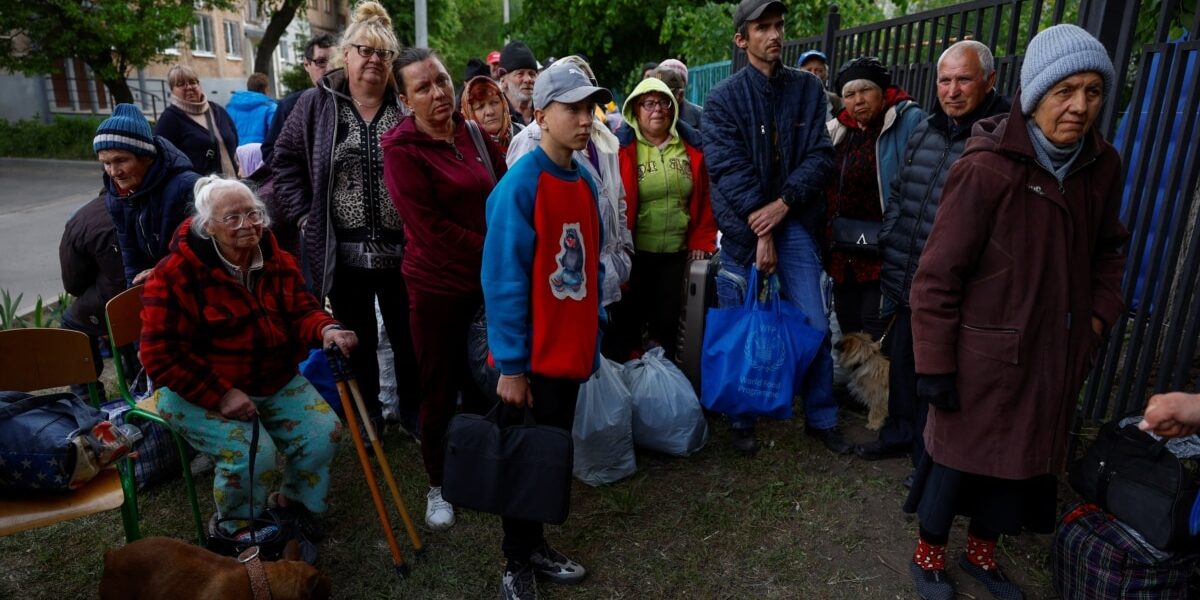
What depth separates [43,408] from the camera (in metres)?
2.40

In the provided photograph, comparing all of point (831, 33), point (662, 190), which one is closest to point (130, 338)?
point (662, 190)

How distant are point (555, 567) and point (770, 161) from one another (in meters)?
2.09

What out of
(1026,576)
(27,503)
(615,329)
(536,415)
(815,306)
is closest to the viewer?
(27,503)

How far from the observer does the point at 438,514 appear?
10.5 ft

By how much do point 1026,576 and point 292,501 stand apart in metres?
2.92

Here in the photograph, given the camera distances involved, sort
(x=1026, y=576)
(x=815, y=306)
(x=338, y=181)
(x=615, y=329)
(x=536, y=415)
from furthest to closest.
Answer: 1. (x=615, y=329)
2. (x=815, y=306)
3. (x=338, y=181)
4. (x=1026, y=576)
5. (x=536, y=415)

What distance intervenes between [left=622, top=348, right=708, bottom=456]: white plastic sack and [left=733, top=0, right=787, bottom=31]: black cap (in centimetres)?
168

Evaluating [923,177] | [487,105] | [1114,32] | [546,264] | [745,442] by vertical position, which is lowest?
[745,442]

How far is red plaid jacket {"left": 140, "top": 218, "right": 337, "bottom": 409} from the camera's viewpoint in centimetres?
272

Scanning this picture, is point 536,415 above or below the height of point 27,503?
above

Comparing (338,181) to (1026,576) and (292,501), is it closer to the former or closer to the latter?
(292,501)

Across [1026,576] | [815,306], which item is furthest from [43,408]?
[1026,576]

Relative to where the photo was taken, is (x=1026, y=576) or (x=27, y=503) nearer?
(x=27, y=503)

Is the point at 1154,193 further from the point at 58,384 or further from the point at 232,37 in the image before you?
the point at 232,37
